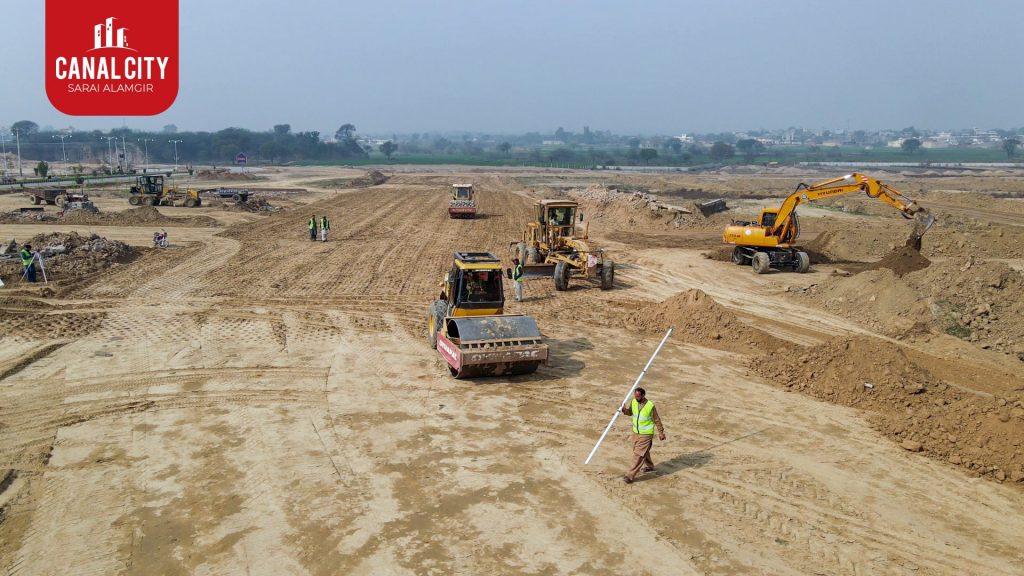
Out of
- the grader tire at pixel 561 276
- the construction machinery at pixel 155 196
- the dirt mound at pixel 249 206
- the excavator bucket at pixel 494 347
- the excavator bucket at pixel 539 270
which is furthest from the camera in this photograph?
the construction machinery at pixel 155 196

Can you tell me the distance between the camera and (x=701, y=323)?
57.5 feet

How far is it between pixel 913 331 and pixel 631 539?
1279cm

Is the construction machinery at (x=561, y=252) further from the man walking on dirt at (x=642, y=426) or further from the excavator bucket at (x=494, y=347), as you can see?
the man walking on dirt at (x=642, y=426)

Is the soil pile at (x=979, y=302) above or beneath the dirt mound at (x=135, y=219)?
beneath

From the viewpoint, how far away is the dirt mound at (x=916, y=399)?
10680mm

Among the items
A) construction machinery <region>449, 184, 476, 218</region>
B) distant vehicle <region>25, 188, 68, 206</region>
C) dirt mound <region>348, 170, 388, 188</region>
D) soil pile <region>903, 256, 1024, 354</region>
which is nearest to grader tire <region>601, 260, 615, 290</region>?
soil pile <region>903, 256, 1024, 354</region>

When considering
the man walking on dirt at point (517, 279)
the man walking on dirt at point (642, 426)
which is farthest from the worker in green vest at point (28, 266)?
the man walking on dirt at point (642, 426)

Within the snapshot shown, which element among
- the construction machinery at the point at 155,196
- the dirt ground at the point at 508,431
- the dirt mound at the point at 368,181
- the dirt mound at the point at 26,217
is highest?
the dirt mound at the point at 368,181

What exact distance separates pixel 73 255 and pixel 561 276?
17105 mm

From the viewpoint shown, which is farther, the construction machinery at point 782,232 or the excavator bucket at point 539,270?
the construction machinery at point 782,232

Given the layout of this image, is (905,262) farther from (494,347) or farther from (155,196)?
(155,196)

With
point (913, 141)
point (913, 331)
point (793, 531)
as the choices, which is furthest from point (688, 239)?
point (913, 141)

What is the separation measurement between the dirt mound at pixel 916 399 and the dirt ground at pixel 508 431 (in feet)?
0.18

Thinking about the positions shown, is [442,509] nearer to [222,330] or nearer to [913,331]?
[222,330]
